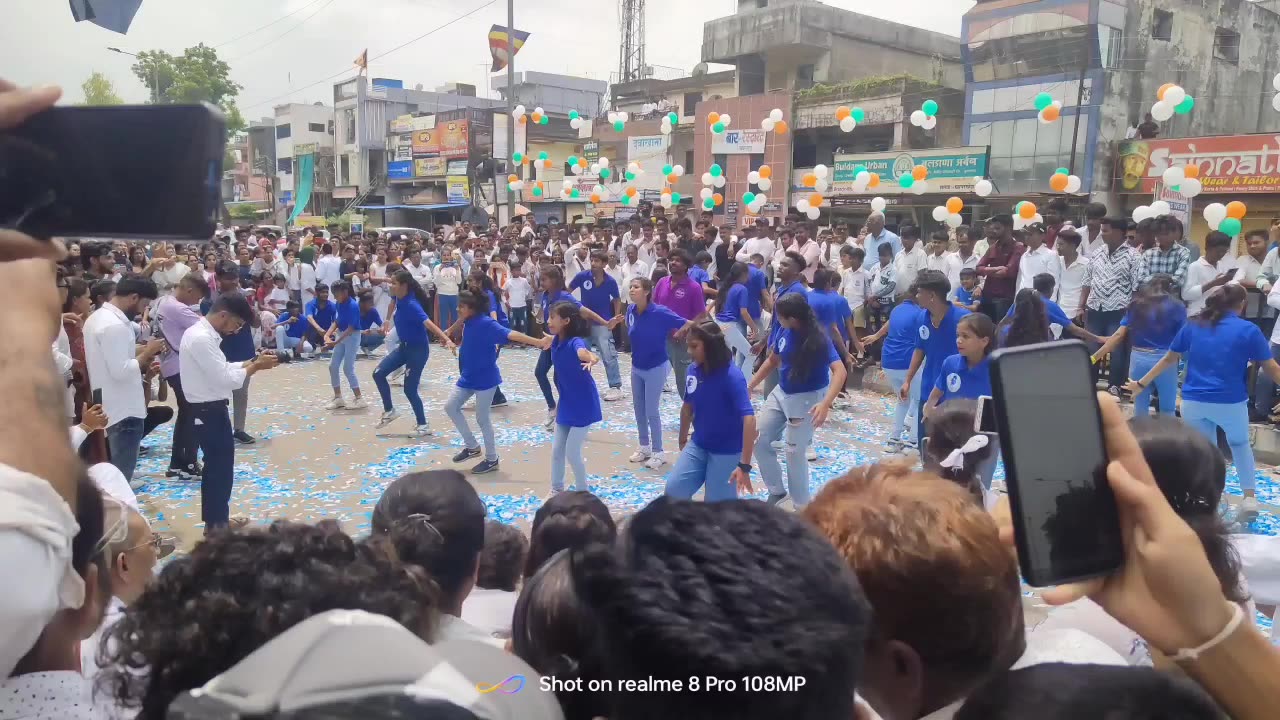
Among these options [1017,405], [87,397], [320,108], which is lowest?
[87,397]

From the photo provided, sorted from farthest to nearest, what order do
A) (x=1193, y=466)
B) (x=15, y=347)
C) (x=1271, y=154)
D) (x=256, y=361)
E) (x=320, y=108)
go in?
(x=320, y=108) → (x=1271, y=154) → (x=256, y=361) → (x=1193, y=466) → (x=15, y=347)

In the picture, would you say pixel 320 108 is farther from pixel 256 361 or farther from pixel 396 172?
pixel 256 361

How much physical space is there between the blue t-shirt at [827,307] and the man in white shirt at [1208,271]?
3511 mm

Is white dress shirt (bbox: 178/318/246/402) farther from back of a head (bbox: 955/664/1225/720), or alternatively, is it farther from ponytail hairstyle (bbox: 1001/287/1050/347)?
back of a head (bbox: 955/664/1225/720)

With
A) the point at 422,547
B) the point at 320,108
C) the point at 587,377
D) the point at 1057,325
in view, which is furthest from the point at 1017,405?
the point at 320,108

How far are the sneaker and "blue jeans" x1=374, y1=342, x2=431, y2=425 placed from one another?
145cm

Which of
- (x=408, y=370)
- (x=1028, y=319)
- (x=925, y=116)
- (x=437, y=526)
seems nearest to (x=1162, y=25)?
(x=925, y=116)

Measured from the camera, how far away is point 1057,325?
7703 millimetres

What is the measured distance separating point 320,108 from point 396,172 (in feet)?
48.5

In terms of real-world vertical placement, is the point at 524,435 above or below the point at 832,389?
below

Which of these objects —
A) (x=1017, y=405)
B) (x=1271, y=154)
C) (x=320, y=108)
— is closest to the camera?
(x=1017, y=405)

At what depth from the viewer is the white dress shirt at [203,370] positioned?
17.4ft

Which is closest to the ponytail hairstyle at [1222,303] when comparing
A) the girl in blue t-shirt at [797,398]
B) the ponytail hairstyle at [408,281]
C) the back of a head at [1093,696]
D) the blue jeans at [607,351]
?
the girl in blue t-shirt at [797,398]

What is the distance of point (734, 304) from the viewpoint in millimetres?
9164
